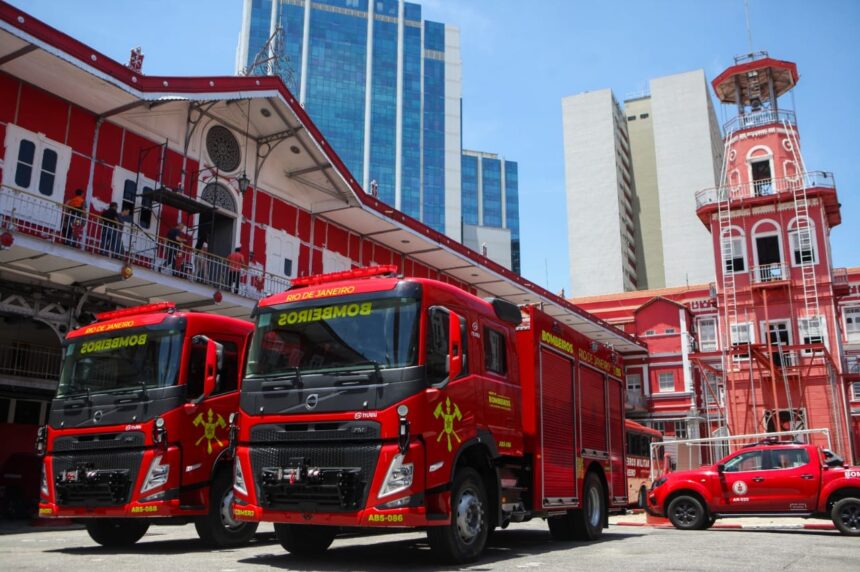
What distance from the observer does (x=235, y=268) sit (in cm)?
1958

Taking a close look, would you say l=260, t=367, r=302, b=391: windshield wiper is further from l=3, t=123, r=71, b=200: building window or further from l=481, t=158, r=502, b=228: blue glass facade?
l=481, t=158, r=502, b=228: blue glass facade

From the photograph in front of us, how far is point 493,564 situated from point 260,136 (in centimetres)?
1780

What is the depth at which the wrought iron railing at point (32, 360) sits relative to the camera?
20281mm

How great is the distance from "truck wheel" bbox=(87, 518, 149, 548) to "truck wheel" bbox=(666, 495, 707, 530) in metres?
10.6

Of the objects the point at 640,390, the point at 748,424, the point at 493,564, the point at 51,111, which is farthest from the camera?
the point at 640,390

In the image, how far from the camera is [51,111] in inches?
693

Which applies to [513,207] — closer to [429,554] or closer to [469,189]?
[469,189]

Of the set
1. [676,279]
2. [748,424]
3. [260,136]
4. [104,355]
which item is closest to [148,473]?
[104,355]

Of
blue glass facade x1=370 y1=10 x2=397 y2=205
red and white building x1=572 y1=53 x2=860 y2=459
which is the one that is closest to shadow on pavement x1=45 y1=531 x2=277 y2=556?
red and white building x1=572 y1=53 x2=860 y2=459

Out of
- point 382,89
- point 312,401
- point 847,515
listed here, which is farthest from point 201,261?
point 382,89

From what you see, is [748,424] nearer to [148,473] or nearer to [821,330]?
[821,330]

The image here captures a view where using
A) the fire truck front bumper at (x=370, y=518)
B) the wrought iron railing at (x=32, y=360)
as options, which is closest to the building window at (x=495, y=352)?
the fire truck front bumper at (x=370, y=518)

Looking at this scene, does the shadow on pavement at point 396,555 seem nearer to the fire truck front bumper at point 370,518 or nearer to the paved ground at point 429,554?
the paved ground at point 429,554

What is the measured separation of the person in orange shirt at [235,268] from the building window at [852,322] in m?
37.3
